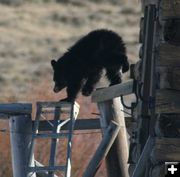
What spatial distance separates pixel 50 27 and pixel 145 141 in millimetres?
40195

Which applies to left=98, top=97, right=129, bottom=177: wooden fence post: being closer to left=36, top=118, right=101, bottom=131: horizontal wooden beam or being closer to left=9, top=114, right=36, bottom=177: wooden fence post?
left=36, top=118, right=101, bottom=131: horizontal wooden beam

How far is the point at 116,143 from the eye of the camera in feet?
32.7

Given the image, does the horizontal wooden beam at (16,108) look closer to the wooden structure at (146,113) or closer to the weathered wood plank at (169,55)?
the wooden structure at (146,113)

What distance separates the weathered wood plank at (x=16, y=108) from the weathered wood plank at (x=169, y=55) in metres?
2.29

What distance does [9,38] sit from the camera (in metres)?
45.8

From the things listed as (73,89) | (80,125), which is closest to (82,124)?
(80,125)

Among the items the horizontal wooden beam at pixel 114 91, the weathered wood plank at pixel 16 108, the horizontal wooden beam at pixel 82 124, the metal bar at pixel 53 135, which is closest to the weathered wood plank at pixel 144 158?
the horizontal wooden beam at pixel 114 91

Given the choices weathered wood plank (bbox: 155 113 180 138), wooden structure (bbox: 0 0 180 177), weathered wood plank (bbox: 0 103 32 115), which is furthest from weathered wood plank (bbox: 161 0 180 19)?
weathered wood plank (bbox: 0 103 32 115)

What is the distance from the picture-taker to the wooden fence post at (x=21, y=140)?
32.3ft

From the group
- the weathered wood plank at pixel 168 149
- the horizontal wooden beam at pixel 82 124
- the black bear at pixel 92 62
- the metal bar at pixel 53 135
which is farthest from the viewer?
the black bear at pixel 92 62

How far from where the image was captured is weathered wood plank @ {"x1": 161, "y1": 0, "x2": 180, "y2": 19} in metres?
7.88

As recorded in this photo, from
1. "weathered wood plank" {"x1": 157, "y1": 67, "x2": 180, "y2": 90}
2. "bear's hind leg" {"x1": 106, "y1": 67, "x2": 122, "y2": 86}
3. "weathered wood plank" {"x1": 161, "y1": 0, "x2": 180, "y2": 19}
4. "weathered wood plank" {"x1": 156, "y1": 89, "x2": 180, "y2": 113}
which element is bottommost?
"bear's hind leg" {"x1": 106, "y1": 67, "x2": 122, "y2": 86}

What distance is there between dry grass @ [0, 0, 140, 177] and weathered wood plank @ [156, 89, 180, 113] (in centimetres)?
2776

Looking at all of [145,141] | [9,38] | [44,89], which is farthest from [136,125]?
[9,38]
